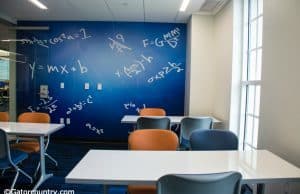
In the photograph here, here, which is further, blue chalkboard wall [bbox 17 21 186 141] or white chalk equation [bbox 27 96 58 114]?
white chalk equation [bbox 27 96 58 114]

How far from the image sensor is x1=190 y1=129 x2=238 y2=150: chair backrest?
2377mm

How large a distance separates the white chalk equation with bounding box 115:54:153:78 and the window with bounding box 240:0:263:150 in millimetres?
2377

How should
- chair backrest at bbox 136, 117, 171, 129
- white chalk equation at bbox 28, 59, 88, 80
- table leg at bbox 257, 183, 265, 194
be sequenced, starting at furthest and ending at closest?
1. white chalk equation at bbox 28, 59, 88, 80
2. chair backrest at bbox 136, 117, 171, 129
3. table leg at bbox 257, 183, 265, 194

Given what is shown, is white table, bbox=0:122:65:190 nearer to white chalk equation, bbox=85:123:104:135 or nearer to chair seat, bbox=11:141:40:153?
chair seat, bbox=11:141:40:153

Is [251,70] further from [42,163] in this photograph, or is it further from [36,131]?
[42,163]

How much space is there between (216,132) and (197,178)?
4.03 ft

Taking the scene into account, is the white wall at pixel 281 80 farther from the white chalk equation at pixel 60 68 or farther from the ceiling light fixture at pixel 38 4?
the white chalk equation at pixel 60 68

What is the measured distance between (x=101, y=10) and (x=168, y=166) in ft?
12.7

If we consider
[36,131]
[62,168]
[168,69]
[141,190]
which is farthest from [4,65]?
[141,190]

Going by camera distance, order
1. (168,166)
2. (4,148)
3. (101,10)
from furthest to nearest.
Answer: (101,10) → (4,148) → (168,166)

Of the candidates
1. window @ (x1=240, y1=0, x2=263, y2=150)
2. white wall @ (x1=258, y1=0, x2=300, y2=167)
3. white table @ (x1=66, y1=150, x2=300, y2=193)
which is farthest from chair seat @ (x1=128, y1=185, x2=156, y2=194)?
window @ (x1=240, y1=0, x2=263, y2=150)

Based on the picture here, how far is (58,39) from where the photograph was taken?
5.70 m

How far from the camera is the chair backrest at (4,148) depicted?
2.66 meters

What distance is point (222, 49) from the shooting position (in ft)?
14.4
